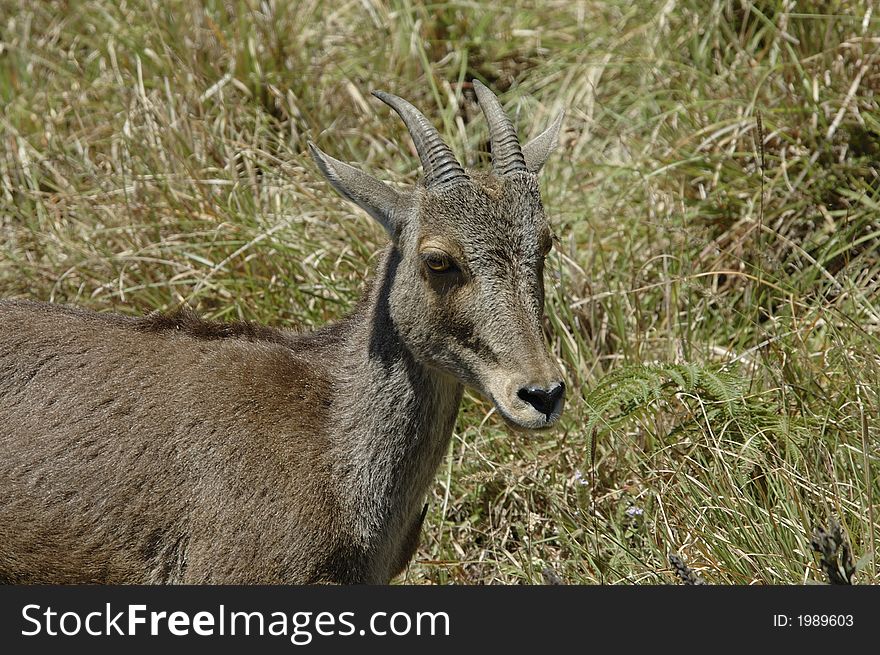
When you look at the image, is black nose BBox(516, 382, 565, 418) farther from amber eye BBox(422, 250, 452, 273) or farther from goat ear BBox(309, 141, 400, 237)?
goat ear BBox(309, 141, 400, 237)

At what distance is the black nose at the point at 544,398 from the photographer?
4953 millimetres

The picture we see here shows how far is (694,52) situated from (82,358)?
5.35 m

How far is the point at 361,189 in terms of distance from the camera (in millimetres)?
5422

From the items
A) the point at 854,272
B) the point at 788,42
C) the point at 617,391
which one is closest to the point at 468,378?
the point at 617,391

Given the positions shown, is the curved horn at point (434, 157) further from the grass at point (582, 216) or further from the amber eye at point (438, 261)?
the grass at point (582, 216)

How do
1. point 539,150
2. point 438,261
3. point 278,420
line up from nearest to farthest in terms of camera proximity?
point 438,261
point 278,420
point 539,150

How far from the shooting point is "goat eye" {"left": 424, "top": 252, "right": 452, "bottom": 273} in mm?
5207

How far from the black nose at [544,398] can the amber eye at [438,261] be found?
25.2 inches

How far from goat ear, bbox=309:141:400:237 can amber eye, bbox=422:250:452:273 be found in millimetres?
322

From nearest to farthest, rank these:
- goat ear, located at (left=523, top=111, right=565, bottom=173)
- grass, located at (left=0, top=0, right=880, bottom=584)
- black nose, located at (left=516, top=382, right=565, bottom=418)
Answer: black nose, located at (left=516, top=382, right=565, bottom=418) < goat ear, located at (left=523, top=111, right=565, bottom=173) < grass, located at (left=0, top=0, right=880, bottom=584)

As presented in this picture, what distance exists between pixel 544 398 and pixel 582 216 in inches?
142

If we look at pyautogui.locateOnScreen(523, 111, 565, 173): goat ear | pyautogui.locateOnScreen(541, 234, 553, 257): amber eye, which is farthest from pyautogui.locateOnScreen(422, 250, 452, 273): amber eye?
pyautogui.locateOnScreen(523, 111, 565, 173): goat ear

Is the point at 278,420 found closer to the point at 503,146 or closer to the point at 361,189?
the point at 361,189

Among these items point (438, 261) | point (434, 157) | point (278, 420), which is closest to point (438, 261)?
point (438, 261)
